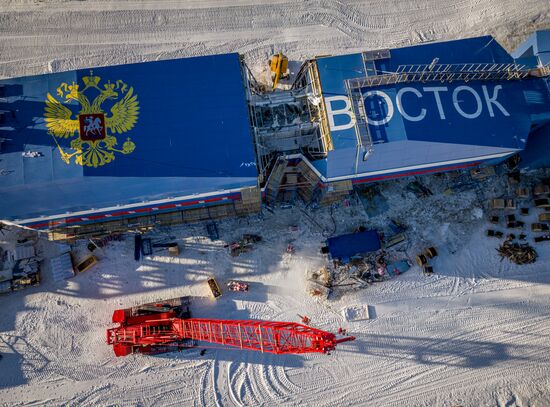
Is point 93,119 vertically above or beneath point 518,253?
above

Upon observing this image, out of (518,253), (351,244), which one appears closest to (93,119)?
(351,244)

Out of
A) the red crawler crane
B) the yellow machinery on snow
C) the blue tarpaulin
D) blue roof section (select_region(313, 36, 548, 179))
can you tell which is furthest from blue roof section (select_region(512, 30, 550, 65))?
the red crawler crane

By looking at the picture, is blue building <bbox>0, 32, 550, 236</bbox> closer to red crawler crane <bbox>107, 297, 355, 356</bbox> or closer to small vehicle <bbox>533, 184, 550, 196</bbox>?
small vehicle <bbox>533, 184, 550, 196</bbox>

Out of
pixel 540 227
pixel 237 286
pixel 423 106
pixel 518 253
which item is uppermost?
pixel 423 106

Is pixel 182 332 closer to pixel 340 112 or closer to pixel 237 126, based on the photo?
pixel 237 126

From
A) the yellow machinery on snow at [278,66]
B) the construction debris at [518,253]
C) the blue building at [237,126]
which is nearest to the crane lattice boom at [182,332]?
the blue building at [237,126]

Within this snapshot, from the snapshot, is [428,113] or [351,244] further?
[351,244]

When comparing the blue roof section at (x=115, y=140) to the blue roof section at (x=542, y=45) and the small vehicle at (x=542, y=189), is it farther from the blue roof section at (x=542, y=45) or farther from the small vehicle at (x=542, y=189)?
the small vehicle at (x=542, y=189)

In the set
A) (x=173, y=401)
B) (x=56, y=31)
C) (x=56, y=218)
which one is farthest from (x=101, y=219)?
(x=56, y=31)
